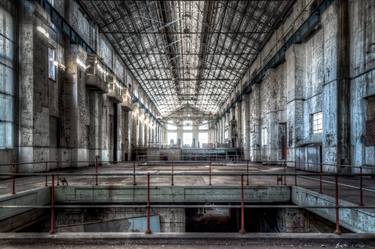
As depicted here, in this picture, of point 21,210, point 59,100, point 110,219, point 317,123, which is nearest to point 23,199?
point 21,210

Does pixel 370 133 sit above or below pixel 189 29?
below

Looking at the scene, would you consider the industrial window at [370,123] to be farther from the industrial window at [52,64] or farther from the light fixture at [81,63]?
the light fixture at [81,63]

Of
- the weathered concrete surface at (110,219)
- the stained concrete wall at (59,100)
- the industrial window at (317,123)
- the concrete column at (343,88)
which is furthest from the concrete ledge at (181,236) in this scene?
the industrial window at (317,123)

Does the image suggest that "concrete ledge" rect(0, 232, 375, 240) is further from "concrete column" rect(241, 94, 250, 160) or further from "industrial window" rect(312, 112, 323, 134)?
"concrete column" rect(241, 94, 250, 160)

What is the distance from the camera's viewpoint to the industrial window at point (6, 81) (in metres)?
12.3

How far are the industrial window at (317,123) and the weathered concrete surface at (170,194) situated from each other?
22.8ft

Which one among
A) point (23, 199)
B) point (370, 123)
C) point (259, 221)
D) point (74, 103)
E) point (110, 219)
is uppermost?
point (74, 103)

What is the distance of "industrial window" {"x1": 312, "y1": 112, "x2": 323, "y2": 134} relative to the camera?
15656 mm

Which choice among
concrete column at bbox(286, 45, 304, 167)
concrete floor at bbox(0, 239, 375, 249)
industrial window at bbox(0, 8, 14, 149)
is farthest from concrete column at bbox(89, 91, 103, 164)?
concrete floor at bbox(0, 239, 375, 249)

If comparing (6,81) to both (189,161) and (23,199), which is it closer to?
(23,199)

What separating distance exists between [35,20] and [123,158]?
20023mm

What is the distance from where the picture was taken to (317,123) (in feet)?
52.9

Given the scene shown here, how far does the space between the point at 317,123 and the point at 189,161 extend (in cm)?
721

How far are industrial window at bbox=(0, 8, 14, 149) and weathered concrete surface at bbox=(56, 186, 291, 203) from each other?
4.47 m
